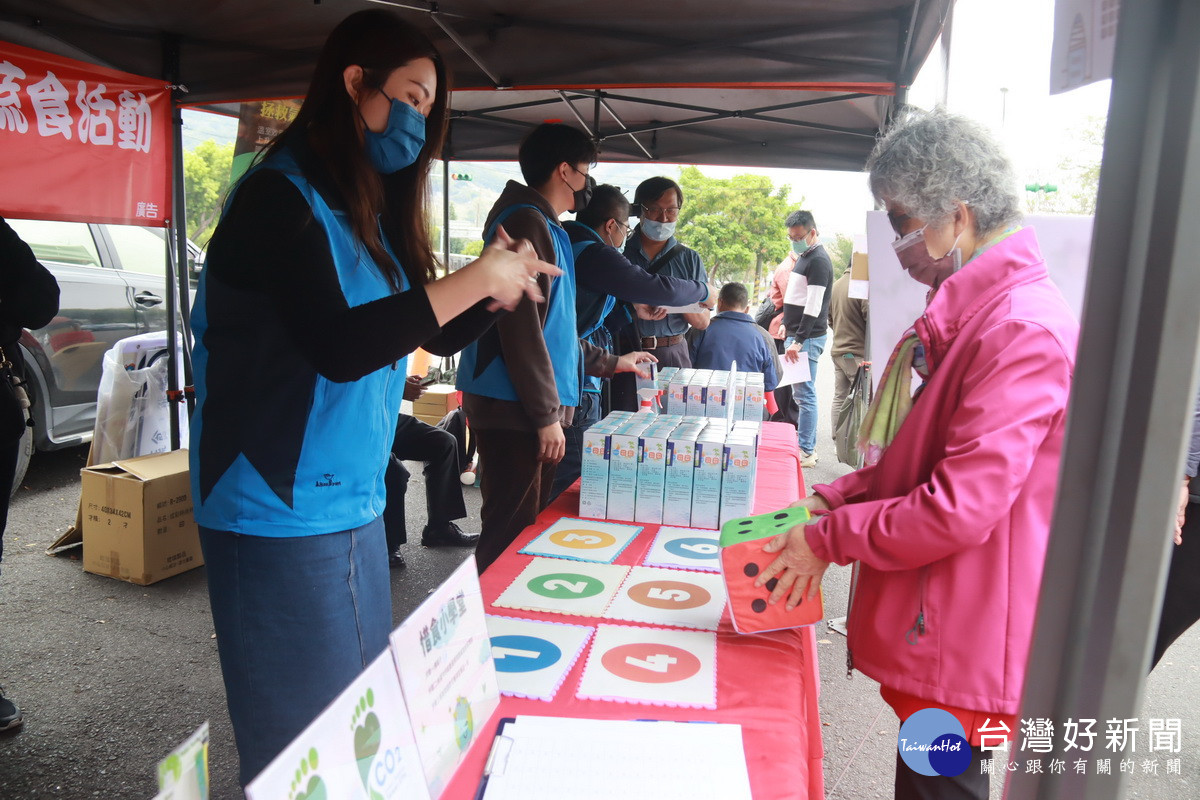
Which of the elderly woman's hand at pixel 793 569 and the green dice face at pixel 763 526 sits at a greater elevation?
the green dice face at pixel 763 526

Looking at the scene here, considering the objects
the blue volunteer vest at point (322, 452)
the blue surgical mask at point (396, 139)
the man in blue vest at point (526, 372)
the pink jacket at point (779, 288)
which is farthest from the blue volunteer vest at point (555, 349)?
the pink jacket at point (779, 288)

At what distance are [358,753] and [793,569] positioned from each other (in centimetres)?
83

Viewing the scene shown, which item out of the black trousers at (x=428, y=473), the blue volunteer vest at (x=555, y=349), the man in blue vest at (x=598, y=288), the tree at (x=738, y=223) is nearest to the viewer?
the blue volunteer vest at (x=555, y=349)

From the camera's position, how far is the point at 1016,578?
1198 mm

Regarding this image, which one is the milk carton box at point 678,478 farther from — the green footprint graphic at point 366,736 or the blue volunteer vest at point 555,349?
the green footprint graphic at point 366,736

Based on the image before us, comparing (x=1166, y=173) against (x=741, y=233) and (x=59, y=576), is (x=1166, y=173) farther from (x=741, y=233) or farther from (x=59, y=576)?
(x=741, y=233)

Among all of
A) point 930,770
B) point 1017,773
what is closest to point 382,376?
point 1017,773

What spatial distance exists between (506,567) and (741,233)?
4079 cm

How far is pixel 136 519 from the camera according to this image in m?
3.29

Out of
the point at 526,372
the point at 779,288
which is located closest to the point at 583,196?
the point at 526,372

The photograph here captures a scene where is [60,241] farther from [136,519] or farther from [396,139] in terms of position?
[396,139]

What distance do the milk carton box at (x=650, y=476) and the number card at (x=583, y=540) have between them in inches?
2.1

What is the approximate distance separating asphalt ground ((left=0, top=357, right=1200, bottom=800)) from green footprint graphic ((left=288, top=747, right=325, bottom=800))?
1656 millimetres

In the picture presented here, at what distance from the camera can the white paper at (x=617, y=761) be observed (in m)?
0.95
